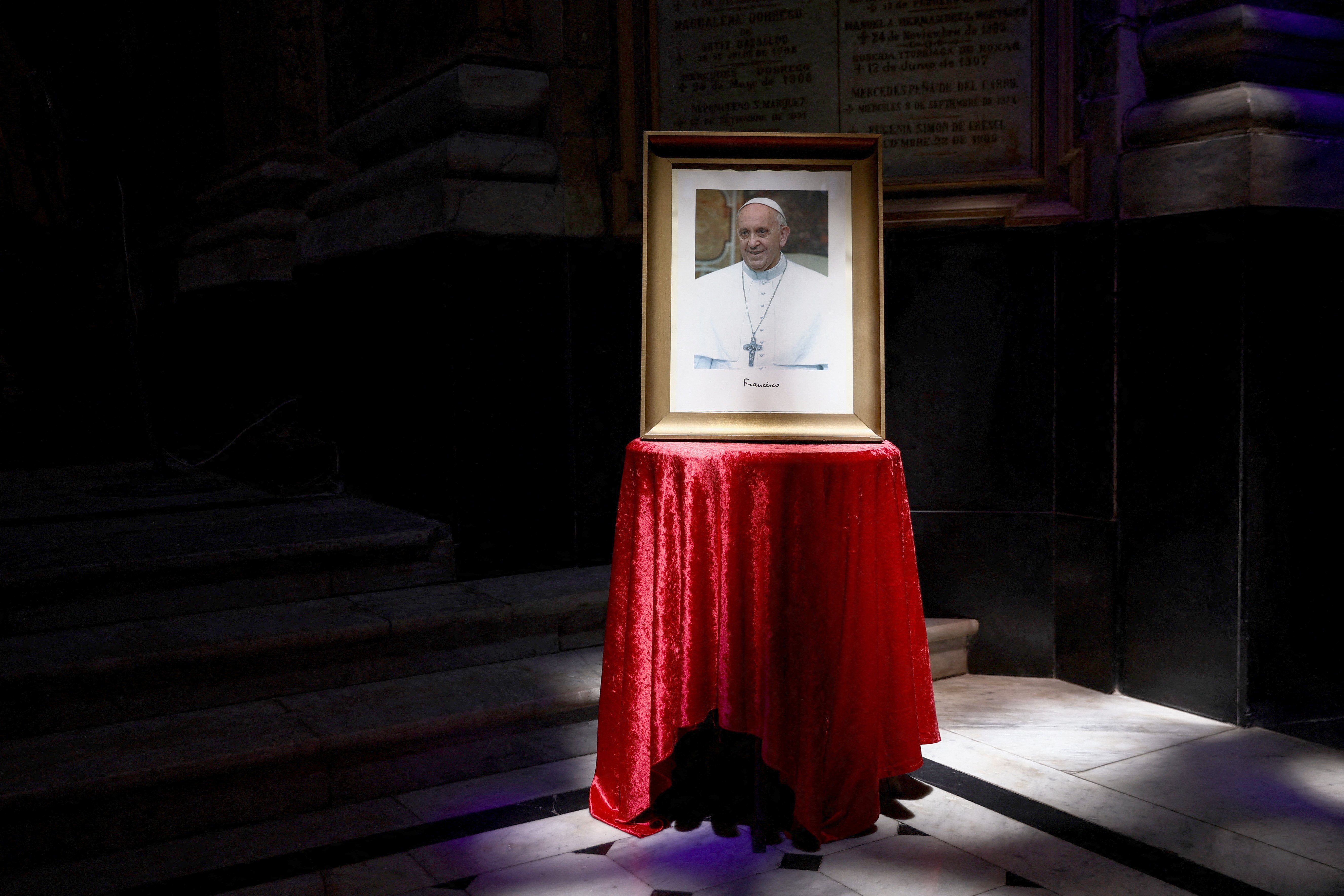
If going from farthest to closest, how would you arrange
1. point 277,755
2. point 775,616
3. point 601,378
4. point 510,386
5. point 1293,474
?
point 601,378
point 510,386
point 1293,474
point 277,755
point 775,616

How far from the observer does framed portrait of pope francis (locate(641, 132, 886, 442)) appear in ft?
8.64

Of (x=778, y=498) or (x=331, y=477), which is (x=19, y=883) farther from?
(x=331, y=477)

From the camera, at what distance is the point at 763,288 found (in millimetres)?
2643

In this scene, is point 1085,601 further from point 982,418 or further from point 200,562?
point 200,562

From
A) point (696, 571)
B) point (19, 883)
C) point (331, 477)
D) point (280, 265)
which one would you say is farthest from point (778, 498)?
point (280, 265)

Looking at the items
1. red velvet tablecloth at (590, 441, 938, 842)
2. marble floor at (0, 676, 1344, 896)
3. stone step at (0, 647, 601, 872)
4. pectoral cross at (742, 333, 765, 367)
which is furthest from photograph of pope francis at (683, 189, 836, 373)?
stone step at (0, 647, 601, 872)

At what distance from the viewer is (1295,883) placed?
2414 mm

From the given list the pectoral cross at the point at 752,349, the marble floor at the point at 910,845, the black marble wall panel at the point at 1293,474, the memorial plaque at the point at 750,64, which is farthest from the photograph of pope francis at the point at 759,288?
the black marble wall panel at the point at 1293,474

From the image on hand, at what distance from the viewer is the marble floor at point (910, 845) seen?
2455mm

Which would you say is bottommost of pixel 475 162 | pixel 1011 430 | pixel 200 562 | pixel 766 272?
pixel 200 562

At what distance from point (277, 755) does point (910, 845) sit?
5.44ft

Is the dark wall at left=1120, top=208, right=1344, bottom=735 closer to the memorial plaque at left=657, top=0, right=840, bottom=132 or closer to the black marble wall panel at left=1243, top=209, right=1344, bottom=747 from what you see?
the black marble wall panel at left=1243, top=209, right=1344, bottom=747

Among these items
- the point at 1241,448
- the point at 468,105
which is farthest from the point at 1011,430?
the point at 468,105

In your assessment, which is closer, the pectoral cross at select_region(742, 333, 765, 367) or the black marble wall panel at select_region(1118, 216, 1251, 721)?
the pectoral cross at select_region(742, 333, 765, 367)
